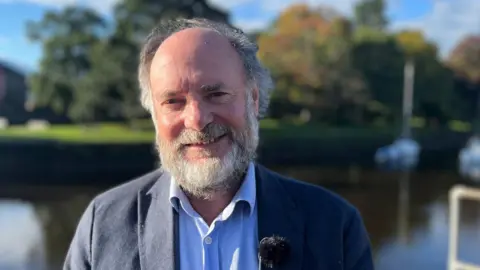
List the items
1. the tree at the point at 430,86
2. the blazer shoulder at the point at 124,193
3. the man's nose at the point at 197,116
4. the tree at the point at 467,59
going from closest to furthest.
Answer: the man's nose at the point at 197,116
the blazer shoulder at the point at 124,193
the tree at the point at 430,86
the tree at the point at 467,59

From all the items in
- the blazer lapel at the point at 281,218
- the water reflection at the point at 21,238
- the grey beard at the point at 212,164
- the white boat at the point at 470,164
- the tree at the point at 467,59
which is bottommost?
the water reflection at the point at 21,238

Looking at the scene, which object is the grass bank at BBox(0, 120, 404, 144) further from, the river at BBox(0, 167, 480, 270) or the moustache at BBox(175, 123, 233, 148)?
the moustache at BBox(175, 123, 233, 148)

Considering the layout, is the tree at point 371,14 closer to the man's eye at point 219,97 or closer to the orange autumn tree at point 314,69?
the orange autumn tree at point 314,69

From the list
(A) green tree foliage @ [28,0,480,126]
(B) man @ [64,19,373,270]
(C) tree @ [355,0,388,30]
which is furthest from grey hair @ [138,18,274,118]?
(C) tree @ [355,0,388,30]

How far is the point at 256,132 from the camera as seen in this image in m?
1.28

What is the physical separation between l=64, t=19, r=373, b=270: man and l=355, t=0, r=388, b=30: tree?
24734mm

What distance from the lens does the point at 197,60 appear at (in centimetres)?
116

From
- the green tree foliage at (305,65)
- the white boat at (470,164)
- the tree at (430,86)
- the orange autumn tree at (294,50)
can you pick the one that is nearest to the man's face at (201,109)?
the green tree foliage at (305,65)

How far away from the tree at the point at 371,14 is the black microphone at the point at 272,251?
24.8m

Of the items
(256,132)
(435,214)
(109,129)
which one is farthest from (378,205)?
(256,132)

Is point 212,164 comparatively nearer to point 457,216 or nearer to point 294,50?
point 457,216

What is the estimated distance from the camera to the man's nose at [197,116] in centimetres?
115

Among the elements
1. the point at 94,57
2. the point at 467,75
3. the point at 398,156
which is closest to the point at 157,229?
the point at 94,57

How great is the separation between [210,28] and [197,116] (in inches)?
7.8
